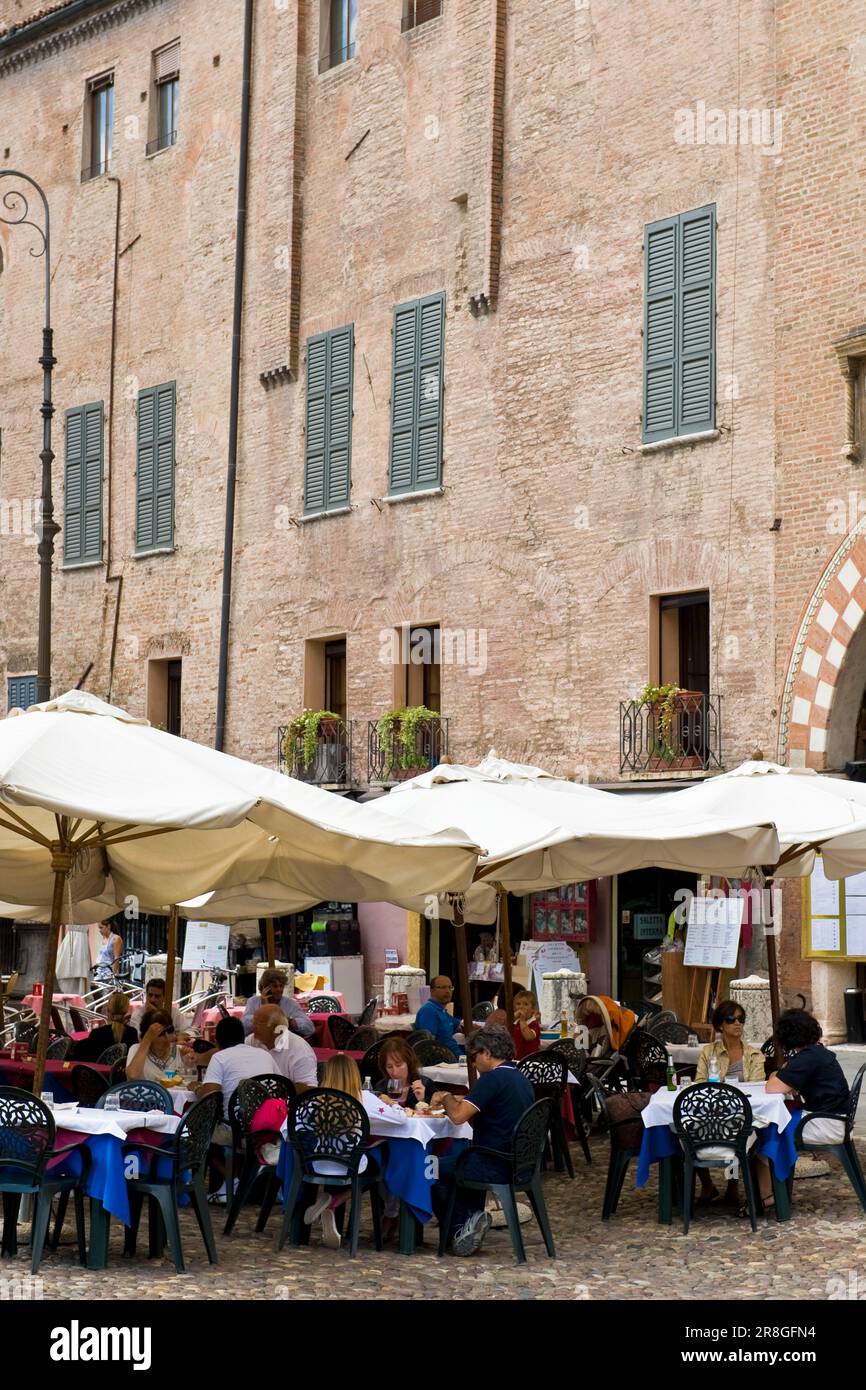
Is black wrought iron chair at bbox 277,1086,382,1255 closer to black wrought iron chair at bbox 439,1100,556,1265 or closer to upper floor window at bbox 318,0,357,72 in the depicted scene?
black wrought iron chair at bbox 439,1100,556,1265

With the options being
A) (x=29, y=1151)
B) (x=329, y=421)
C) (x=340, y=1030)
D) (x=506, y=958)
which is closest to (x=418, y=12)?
(x=329, y=421)

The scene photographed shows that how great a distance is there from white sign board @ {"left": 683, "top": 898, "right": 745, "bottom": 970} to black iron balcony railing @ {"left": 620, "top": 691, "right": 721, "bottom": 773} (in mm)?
1514

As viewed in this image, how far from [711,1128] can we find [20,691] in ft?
73.6

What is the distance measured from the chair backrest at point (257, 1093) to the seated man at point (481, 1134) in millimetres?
1141

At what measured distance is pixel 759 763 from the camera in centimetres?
1472

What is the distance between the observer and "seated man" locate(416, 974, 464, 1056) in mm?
15880

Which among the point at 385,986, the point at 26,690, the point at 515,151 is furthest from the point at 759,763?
the point at 26,690

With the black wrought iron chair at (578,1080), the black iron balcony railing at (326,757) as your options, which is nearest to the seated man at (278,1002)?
the black wrought iron chair at (578,1080)

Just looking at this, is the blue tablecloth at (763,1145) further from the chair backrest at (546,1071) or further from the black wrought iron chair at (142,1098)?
the black wrought iron chair at (142,1098)

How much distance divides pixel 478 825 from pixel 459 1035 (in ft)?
11.5

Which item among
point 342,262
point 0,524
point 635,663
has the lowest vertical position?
point 635,663

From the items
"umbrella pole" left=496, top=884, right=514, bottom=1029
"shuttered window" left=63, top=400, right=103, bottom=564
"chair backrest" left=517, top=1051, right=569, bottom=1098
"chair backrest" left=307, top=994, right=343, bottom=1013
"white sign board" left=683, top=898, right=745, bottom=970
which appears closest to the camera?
"chair backrest" left=517, top=1051, right=569, bottom=1098

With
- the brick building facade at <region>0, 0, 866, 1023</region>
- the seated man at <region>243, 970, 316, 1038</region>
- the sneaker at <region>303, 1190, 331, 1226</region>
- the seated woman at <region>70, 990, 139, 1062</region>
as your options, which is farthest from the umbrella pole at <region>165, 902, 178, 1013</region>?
the brick building facade at <region>0, 0, 866, 1023</region>

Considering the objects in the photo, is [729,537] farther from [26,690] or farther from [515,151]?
[26,690]
